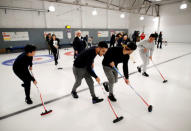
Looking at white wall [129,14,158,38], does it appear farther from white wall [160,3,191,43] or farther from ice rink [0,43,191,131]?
ice rink [0,43,191,131]

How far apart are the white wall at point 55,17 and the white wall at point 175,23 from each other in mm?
6506

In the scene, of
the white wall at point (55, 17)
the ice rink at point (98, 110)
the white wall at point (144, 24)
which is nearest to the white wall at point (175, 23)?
the white wall at point (144, 24)

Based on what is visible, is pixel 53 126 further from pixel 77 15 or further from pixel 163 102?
pixel 77 15

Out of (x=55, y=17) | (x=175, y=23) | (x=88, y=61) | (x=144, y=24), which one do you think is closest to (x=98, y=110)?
(x=88, y=61)

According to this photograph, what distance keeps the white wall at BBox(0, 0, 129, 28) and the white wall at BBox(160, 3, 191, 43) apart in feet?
21.3

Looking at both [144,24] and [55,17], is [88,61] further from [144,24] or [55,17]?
[144,24]

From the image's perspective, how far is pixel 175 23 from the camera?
14352mm

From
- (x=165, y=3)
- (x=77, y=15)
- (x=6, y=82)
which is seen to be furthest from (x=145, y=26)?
(x=6, y=82)

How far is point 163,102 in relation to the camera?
8.26ft

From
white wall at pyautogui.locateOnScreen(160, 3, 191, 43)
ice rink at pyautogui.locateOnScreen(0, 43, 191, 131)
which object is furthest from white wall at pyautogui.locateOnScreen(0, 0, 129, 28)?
ice rink at pyautogui.locateOnScreen(0, 43, 191, 131)

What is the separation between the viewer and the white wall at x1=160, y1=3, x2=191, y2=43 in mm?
13484

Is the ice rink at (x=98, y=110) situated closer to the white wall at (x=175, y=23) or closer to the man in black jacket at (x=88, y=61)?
the man in black jacket at (x=88, y=61)

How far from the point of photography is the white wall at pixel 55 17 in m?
9.48

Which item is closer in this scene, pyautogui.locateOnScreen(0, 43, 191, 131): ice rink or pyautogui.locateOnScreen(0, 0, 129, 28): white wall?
pyautogui.locateOnScreen(0, 43, 191, 131): ice rink
